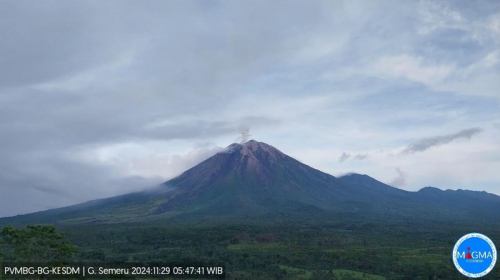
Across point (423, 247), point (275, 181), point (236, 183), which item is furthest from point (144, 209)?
point (423, 247)

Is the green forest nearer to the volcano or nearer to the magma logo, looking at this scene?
the magma logo

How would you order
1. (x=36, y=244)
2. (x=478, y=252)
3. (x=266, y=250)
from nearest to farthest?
(x=478, y=252), (x=36, y=244), (x=266, y=250)

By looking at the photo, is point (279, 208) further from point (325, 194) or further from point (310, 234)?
point (310, 234)

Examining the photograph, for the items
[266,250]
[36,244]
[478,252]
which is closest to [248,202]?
[266,250]

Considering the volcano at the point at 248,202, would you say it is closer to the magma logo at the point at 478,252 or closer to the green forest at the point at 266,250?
the green forest at the point at 266,250

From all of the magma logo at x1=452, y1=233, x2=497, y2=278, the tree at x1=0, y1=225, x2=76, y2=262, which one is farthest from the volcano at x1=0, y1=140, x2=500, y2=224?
the magma logo at x1=452, y1=233, x2=497, y2=278

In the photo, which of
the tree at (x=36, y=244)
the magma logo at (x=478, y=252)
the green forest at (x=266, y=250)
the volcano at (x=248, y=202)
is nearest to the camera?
the magma logo at (x=478, y=252)

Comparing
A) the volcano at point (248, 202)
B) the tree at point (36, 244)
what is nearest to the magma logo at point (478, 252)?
the tree at point (36, 244)

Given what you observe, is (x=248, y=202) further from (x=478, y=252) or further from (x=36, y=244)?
(x=478, y=252)
